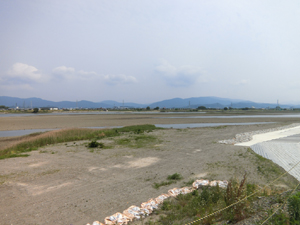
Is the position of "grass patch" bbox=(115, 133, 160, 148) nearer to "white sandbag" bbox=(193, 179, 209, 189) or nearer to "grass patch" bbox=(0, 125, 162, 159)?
"grass patch" bbox=(0, 125, 162, 159)

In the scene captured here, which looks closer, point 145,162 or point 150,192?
point 150,192

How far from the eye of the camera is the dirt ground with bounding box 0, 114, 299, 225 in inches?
232

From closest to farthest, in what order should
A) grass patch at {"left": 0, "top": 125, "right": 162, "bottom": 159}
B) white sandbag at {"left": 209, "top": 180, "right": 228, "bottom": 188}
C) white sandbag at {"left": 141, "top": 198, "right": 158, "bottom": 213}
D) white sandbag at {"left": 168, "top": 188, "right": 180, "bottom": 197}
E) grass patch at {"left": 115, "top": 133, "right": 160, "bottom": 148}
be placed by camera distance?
white sandbag at {"left": 141, "top": 198, "right": 158, "bottom": 213}
white sandbag at {"left": 168, "top": 188, "right": 180, "bottom": 197}
white sandbag at {"left": 209, "top": 180, "right": 228, "bottom": 188}
grass patch at {"left": 0, "top": 125, "right": 162, "bottom": 159}
grass patch at {"left": 115, "top": 133, "right": 160, "bottom": 148}

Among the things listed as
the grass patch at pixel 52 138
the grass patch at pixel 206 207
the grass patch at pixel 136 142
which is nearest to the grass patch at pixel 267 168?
the grass patch at pixel 206 207

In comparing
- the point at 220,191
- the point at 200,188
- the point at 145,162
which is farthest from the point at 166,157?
the point at 220,191

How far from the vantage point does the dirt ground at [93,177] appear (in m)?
5.89

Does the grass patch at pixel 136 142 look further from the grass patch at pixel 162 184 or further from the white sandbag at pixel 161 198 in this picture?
the white sandbag at pixel 161 198

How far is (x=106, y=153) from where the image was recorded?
1370 cm

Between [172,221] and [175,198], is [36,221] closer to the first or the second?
[172,221]

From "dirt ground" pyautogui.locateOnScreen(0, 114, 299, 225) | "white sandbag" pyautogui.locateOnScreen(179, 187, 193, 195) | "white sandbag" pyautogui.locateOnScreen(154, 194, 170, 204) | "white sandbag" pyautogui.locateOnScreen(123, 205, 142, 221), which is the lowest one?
"dirt ground" pyautogui.locateOnScreen(0, 114, 299, 225)

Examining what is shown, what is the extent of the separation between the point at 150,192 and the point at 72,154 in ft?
26.7

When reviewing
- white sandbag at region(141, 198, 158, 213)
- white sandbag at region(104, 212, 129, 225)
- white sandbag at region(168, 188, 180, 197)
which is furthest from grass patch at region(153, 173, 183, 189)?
white sandbag at region(104, 212, 129, 225)

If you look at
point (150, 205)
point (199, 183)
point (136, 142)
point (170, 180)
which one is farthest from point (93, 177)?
point (136, 142)

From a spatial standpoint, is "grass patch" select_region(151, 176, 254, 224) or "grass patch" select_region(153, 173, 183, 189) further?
"grass patch" select_region(153, 173, 183, 189)
